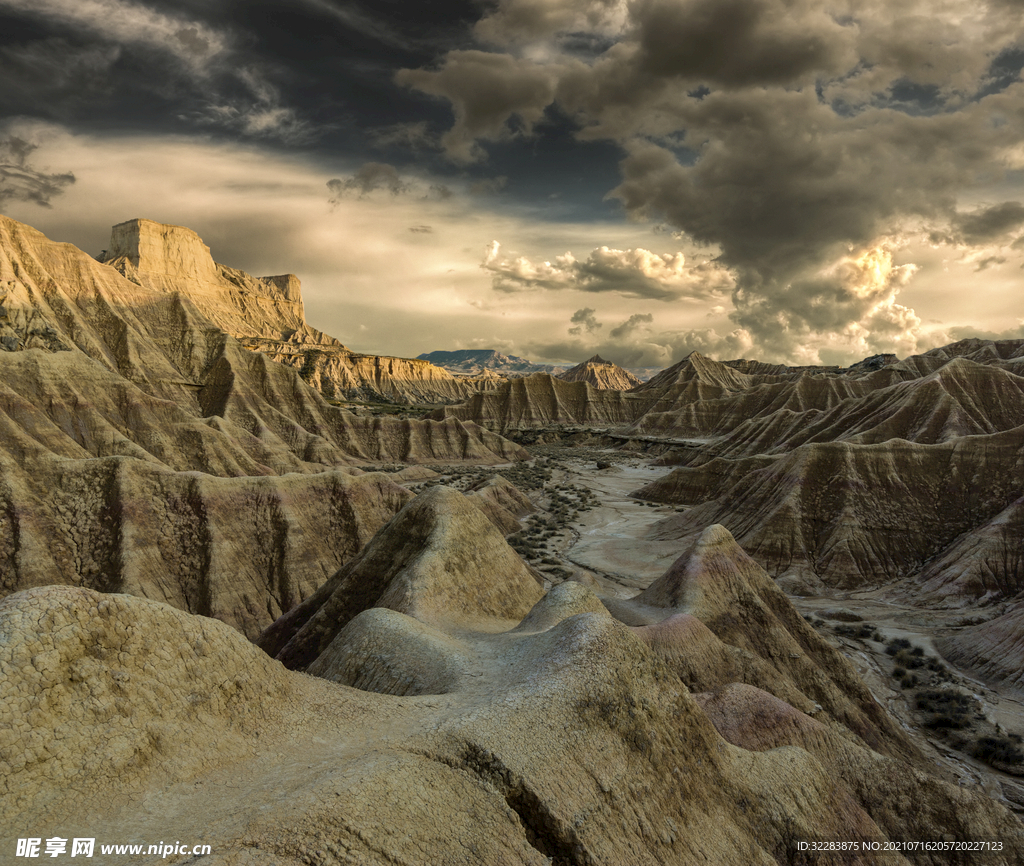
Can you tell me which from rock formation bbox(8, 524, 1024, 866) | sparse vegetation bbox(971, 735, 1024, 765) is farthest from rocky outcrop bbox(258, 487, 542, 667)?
sparse vegetation bbox(971, 735, 1024, 765)

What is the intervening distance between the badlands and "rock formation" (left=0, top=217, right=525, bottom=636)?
0.67ft

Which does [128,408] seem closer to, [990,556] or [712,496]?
[712,496]

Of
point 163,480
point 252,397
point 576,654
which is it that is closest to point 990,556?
point 576,654

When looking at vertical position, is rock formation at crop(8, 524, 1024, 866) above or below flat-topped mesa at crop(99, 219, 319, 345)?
below

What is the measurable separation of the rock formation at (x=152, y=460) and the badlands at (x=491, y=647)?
20 cm

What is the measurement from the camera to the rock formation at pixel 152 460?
89.0ft

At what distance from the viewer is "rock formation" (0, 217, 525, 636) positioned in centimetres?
2712

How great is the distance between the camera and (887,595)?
35656mm

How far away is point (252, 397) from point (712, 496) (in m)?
59.9

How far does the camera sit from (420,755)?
808 cm

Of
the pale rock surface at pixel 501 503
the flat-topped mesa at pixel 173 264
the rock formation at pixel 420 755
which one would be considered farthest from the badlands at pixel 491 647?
the flat-topped mesa at pixel 173 264

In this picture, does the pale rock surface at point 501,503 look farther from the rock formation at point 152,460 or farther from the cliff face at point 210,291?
the cliff face at point 210,291

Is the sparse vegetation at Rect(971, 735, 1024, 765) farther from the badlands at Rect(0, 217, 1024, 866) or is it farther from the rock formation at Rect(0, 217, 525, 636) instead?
the rock formation at Rect(0, 217, 525, 636)

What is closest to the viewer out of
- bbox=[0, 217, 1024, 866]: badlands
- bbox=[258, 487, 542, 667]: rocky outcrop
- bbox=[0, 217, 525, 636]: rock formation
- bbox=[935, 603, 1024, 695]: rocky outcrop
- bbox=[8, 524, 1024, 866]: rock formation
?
bbox=[8, 524, 1024, 866]: rock formation
